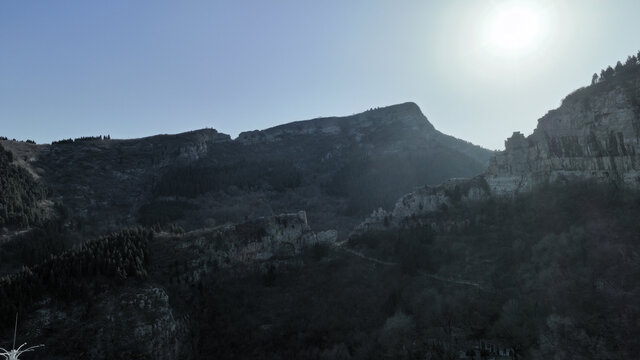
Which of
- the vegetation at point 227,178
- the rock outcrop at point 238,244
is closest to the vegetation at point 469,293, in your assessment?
the rock outcrop at point 238,244

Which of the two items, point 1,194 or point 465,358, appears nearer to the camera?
point 465,358

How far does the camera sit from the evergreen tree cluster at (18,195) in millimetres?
80500

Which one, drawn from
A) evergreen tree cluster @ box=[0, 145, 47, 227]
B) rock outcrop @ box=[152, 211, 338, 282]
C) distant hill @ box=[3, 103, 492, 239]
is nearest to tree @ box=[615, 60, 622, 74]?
rock outcrop @ box=[152, 211, 338, 282]

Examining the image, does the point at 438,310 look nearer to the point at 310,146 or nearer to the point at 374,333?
the point at 374,333

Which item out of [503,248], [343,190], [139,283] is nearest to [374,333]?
[503,248]

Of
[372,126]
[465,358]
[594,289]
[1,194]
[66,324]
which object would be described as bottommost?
[465,358]

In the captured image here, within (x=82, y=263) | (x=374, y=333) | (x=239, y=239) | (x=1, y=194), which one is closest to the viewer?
(x=374, y=333)

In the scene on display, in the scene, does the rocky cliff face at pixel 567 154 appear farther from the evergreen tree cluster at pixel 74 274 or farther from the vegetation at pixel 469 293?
the evergreen tree cluster at pixel 74 274

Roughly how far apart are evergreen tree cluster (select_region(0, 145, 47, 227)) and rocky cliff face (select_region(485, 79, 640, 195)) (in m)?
72.0

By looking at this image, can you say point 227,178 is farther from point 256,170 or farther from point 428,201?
point 428,201

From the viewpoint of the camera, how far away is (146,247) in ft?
198

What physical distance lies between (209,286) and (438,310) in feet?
87.1

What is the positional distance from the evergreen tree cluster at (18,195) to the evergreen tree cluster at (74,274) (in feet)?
97.3

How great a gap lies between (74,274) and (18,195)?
153 ft
